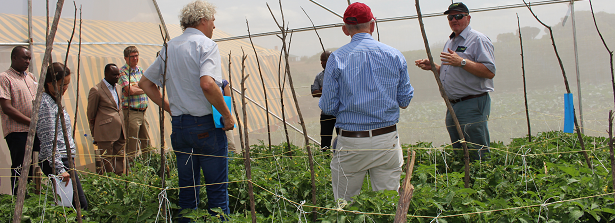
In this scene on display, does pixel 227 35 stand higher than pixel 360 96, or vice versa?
pixel 227 35

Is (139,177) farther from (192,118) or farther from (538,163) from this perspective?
(538,163)

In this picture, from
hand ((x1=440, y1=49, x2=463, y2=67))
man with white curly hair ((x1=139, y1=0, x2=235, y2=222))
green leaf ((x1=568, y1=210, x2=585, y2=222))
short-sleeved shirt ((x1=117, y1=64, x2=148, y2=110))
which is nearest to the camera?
green leaf ((x1=568, y1=210, x2=585, y2=222))

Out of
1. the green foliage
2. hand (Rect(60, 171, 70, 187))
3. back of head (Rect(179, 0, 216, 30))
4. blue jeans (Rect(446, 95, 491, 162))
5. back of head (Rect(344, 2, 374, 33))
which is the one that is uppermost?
back of head (Rect(179, 0, 216, 30))

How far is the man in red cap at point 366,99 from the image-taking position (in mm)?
2074

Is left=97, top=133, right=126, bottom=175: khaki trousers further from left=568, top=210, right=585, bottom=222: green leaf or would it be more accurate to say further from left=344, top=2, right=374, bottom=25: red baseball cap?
left=568, top=210, right=585, bottom=222: green leaf

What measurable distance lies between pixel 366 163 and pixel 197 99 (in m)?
1.06

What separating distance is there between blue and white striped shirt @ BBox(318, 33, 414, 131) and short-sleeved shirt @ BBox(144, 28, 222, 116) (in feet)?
2.37

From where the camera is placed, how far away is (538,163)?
330 cm

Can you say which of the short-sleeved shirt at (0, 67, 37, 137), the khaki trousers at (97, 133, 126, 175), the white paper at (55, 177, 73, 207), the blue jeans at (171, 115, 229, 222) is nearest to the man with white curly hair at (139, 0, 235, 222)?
the blue jeans at (171, 115, 229, 222)

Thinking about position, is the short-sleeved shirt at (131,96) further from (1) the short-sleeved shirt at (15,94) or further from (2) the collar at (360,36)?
(2) the collar at (360,36)

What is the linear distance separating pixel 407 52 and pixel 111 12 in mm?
4063

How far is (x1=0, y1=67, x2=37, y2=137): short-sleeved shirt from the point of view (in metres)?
3.28

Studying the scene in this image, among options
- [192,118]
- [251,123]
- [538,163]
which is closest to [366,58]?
[192,118]

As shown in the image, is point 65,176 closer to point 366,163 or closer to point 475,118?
point 366,163
